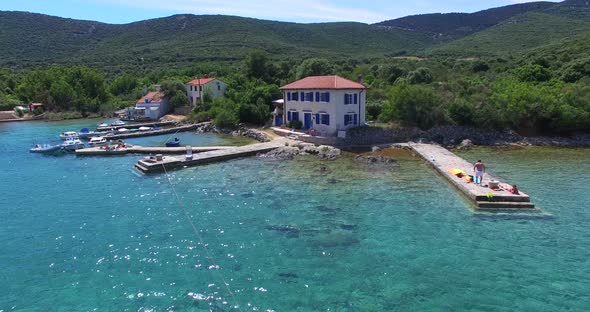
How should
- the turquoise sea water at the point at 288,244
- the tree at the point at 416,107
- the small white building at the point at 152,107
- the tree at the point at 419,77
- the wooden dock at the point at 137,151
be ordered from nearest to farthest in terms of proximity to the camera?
the turquoise sea water at the point at 288,244 → the wooden dock at the point at 137,151 → the tree at the point at 416,107 → the tree at the point at 419,77 → the small white building at the point at 152,107

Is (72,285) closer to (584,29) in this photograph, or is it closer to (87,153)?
(87,153)

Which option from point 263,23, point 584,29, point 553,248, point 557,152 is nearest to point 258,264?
point 553,248

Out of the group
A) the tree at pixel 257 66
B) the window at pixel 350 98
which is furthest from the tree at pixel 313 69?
the window at pixel 350 98

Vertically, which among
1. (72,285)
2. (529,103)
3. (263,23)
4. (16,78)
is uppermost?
(263,23)

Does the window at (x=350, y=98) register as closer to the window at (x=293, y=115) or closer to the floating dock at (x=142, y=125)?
the window at (x=293, y=115)

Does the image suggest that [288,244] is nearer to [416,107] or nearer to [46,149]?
[416,107]

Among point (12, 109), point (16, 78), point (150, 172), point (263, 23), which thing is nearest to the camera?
point (150, 172)

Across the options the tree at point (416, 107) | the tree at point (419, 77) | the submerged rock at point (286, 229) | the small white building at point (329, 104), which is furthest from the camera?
the tree at point (419, 77)
